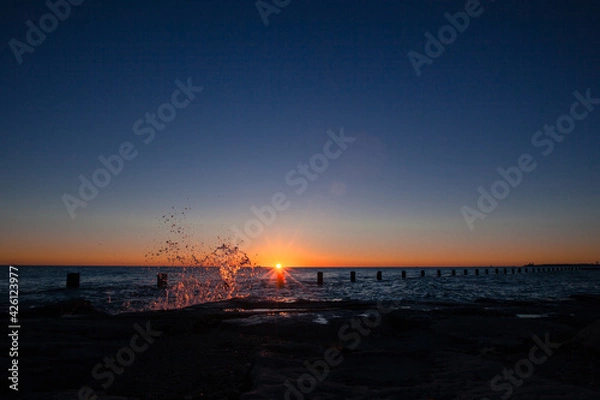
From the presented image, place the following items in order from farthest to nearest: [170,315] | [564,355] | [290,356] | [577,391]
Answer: [170,315], [290,356], [564,355], [577,391]

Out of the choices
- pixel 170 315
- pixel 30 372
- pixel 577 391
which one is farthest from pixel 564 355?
pixel 170 315

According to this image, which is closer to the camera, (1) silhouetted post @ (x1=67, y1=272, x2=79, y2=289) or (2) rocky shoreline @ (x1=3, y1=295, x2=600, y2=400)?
(2) rocky shoreline @ (x1=3, y1=295, x2=600, y2=400)

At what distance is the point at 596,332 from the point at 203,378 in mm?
6497

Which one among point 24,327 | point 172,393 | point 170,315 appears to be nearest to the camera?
point 172,393

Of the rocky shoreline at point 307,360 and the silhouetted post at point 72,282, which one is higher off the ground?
the rocky shoreline at point 307,360

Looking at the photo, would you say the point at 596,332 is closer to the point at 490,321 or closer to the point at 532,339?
the point at 532,339

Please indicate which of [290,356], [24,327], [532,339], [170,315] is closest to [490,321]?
[532,339]

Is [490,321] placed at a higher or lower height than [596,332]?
lower

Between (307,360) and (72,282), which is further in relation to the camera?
(72,282)

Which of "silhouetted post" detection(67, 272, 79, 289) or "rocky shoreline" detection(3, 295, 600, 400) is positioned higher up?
"rocky shoreline" detection(3, 295, 600, 400)

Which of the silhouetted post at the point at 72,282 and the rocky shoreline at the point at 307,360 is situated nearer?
the rocky shoreline at the point at 307,360

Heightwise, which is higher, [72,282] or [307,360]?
[307,360]

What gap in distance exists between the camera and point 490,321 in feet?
36.8

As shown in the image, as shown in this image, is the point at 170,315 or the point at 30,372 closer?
the point at 30,372
